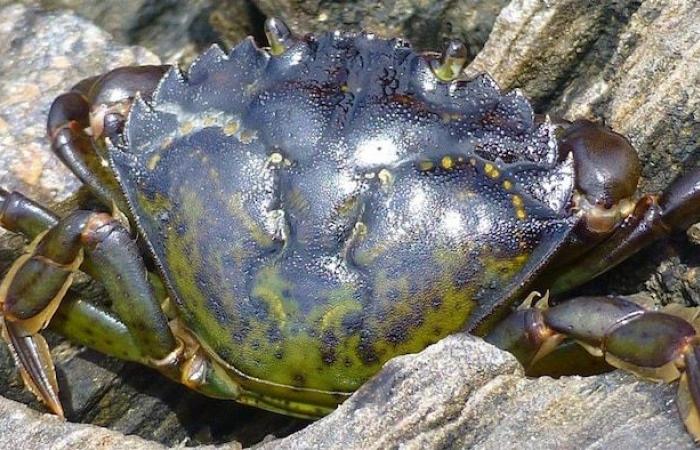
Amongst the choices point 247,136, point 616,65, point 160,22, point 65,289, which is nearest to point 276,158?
point 247,136

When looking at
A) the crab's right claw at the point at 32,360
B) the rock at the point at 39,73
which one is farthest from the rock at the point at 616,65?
the crab's right claw at the point at 32,360

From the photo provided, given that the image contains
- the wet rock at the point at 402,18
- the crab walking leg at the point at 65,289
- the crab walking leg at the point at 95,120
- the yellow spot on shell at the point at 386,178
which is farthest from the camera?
the wet rock at the point at 402,18

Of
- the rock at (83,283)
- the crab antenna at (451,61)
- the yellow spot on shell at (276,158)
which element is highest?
the crab antenna at (451,61)

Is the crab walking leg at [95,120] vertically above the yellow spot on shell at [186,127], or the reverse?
the yellow spot on shell at [186,127]

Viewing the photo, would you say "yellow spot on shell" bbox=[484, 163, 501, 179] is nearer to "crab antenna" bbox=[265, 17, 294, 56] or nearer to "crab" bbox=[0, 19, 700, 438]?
"crab" bbox=[0, 19, 700, 438]

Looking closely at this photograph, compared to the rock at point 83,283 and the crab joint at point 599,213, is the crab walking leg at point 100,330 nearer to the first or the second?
the rock at point 83,283

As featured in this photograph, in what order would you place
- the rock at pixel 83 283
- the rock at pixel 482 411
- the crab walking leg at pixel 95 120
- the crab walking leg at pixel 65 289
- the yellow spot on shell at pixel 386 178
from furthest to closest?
the rock at pixel 83 283, the crab walking leg at pixel 95 120, the crab walking leg at pixel 65 289, the yellow spot on shell at pixel 386 178, the rock at pixel 482 411

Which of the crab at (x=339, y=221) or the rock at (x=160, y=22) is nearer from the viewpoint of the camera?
the crab at (x=339, y=221)

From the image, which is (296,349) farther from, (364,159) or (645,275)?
(645,275)
